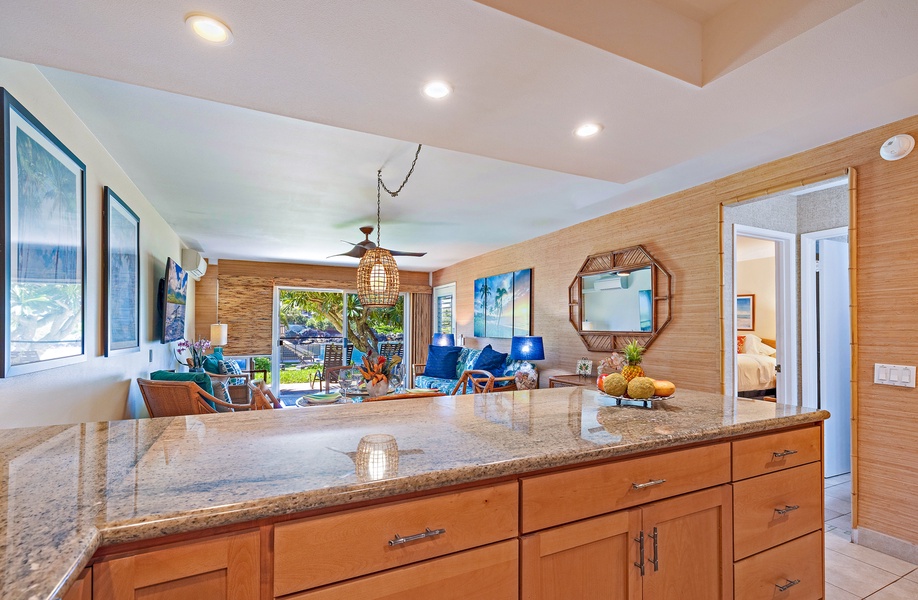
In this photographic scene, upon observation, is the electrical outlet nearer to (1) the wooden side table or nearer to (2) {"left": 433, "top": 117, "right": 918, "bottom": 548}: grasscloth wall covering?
(2) {"left": 433, "top": 117, "right": 918, "bottom": 548}: grasscloth wall covering

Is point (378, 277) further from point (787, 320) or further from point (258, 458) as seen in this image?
point (787, 320)

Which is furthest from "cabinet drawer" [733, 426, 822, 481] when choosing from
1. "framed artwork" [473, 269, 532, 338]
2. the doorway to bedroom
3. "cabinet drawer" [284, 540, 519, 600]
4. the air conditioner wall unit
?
the air conditioner wall unit

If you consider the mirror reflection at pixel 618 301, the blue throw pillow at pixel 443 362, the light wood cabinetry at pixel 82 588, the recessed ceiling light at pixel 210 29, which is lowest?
the blue throw pillow at pixel 443 362

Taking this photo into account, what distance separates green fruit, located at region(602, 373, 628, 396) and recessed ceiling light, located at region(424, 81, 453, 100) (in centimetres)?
138

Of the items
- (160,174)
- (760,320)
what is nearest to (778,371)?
(760,320)

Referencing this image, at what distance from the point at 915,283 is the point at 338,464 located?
310 centimetres

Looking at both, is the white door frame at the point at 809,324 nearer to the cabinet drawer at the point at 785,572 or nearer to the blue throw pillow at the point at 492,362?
the cabinet drawer at the point at 785,572

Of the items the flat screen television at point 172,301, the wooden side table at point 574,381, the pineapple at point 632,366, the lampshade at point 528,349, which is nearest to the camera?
the pineapple at point 632,366

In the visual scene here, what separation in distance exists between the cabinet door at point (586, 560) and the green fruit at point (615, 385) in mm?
651

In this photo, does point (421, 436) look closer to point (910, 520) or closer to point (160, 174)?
point (910, 520)

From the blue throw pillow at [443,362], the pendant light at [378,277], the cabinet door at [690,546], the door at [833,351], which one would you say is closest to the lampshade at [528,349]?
the pendant light at [378,277]

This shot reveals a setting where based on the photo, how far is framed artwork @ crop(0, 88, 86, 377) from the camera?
152 cm

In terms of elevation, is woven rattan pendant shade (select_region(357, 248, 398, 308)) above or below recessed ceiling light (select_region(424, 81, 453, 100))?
below

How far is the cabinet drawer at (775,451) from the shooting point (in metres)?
1.57
